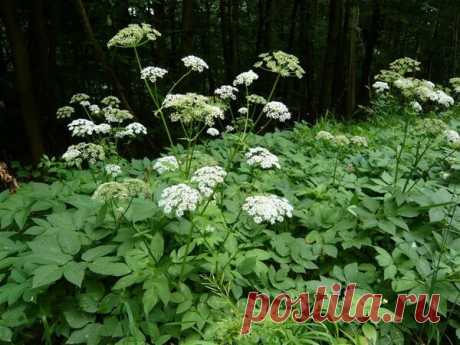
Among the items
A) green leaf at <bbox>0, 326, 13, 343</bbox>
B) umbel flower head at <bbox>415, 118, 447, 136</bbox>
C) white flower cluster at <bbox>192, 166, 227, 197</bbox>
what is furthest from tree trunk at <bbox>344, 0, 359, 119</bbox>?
green leaf at <bbox>0, 326, 13, 343</bbox>

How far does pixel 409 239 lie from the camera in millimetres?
2441

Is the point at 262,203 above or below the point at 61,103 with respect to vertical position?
above

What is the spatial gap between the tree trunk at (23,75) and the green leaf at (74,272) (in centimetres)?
520

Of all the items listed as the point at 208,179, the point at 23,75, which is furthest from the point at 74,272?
the point at 23,75

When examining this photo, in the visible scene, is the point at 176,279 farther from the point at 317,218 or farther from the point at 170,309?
the point at 317,218

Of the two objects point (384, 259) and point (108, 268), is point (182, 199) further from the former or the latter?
point (384, 259)

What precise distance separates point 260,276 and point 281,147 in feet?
8.26

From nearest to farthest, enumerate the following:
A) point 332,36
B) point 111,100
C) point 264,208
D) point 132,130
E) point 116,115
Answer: point 264,208
point 132,130
point 116,115
point 111,100
point 332,36

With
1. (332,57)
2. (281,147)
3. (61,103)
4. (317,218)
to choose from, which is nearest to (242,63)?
(332,57)

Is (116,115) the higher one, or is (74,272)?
(116,115)

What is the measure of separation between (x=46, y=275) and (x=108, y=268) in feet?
1.05

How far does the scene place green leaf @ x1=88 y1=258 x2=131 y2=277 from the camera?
2041 millimetres

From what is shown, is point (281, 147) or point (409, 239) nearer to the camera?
point (409, 239)

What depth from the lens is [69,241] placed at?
2217mm
